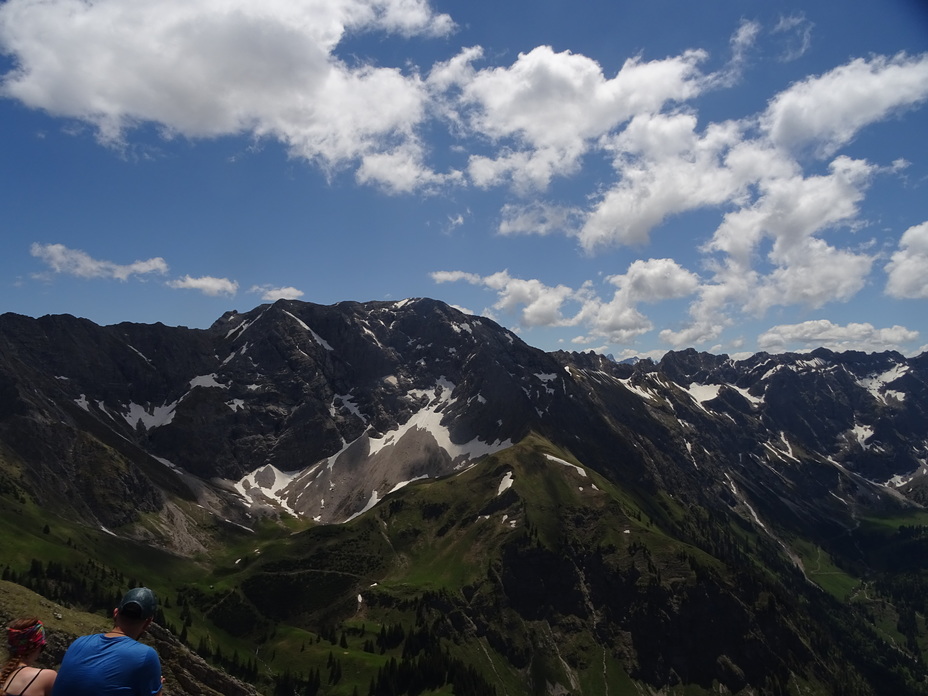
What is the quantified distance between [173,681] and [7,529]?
175m

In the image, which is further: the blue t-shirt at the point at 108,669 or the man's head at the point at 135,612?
the man's head at the point at 135,612

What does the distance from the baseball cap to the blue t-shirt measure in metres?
0.58

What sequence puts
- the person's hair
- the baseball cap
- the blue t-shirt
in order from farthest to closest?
the baseball cap < the person's hair < the blue t-shirt

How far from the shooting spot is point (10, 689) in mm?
8070

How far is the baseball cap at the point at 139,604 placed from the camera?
902 cm

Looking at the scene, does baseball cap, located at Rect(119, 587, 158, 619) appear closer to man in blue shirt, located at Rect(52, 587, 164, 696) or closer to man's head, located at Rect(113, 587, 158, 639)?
man's head, located at Rect(113, 587, 158, 639)


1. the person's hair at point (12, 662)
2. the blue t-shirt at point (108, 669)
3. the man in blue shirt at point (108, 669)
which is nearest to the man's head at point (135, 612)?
the man in blue shirt at point (108, 669)

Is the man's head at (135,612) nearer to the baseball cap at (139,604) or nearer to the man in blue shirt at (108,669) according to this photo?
the baseball cap at (139,604)

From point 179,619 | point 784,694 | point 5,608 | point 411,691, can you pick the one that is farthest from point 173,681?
point 784,694

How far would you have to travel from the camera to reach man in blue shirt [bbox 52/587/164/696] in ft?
25.6

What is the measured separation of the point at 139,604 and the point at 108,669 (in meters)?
1.17

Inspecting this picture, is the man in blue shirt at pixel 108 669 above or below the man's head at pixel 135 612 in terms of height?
below

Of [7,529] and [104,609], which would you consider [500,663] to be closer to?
[104,609]

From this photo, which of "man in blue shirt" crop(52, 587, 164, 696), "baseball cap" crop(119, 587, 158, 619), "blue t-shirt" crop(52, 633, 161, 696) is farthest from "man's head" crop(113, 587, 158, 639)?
"blue t-shirt" crop(52, 633, 161, 696)
